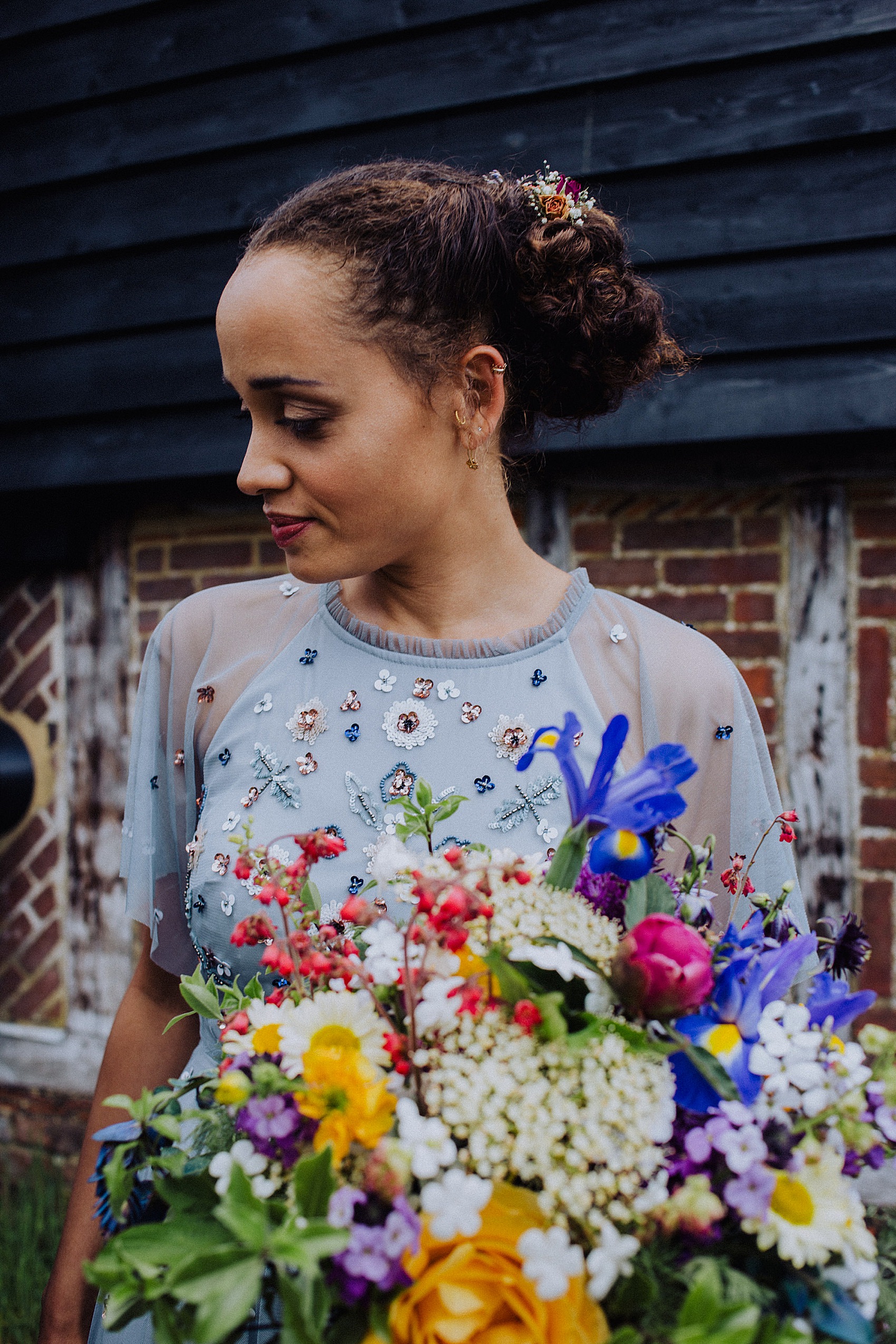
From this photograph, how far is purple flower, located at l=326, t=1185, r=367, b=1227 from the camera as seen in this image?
0.58 metres

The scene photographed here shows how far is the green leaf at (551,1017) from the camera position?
644 millimetres

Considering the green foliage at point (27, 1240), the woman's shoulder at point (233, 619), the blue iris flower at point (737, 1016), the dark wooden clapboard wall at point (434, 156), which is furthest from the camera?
the green foliage at point (27, 1240)

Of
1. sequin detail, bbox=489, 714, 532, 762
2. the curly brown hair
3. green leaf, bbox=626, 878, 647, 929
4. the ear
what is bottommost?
green leaf, bbox=626, 878, 647, 929

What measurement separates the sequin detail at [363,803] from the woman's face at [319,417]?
29 centimetres

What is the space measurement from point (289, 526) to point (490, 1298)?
92 centimetres

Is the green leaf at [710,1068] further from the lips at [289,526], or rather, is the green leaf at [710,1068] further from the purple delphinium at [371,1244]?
the lips at [289,526]

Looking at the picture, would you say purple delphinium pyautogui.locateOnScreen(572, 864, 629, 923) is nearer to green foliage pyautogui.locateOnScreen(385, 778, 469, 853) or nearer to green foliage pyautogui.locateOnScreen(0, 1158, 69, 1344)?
green foliage pyautogui.locateOnScreen(385, 778, 469, 853)

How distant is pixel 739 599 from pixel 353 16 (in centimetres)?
176

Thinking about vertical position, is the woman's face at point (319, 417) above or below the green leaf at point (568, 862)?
above

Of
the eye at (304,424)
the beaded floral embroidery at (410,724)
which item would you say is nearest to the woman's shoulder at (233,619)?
the beaded floral embroidery at (410,724)

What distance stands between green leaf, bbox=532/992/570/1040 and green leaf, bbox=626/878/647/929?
0.34ft

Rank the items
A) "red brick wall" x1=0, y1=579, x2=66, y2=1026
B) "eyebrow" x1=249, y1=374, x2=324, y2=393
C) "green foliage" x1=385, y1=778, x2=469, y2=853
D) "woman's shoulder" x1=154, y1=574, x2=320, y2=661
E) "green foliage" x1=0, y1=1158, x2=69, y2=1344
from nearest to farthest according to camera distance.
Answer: "green foliage" x1=385, y1=778, x2=469, y2=853 → "eyebrow" x1=249, y1=374, x2=324, y2=393 → "woman's shoulder" x1=154, y1=574, x2=320, y2=661 → "green foliage" x1=0, y1=1158, x2=69, y2=1344 → "red brick wall" x1=0, y1=579, x2=66, y2=1026

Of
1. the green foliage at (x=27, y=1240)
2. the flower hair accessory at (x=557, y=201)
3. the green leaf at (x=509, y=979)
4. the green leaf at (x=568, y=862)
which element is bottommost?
the green foliage at (x=27, y=1240)

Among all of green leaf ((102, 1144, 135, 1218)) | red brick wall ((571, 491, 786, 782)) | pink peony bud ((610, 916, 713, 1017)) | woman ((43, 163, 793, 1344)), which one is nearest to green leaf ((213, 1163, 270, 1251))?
green leaf ((102, 1144, 135, 1218))
